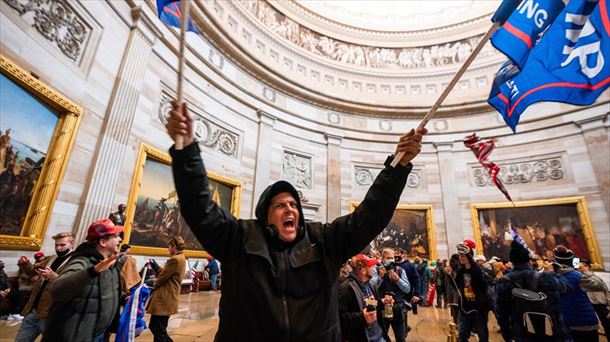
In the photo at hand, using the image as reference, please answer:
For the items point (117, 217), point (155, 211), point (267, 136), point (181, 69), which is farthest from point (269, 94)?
point (181, 69)

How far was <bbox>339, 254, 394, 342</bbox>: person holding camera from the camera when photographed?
→ 2.48 meters

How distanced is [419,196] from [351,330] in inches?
491

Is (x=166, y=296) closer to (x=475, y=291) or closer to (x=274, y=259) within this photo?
(x=274, y=259)

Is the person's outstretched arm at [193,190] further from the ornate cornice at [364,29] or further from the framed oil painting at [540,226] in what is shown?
the ornate cornice at [364,29]

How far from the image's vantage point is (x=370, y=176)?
1416 cm

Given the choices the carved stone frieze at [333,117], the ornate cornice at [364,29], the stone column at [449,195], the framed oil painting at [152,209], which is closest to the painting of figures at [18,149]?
the framed oil painting at [152,209]

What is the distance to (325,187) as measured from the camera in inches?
522

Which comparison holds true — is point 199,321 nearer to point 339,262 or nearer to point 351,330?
point 351,330

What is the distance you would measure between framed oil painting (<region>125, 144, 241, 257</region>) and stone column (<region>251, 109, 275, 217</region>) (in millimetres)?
3468

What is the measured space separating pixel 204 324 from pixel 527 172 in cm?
1449

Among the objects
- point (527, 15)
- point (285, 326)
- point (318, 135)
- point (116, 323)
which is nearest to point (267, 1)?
point (318, 135)

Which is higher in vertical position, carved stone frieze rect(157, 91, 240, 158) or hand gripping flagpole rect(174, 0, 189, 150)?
carved stone frieze rect(157, 91, 240, 158)

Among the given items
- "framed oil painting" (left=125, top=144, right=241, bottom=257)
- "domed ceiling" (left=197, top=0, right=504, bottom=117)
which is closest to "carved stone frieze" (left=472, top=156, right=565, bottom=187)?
"domed ceiling" (left=197, top=0, right=504, bottom=117)

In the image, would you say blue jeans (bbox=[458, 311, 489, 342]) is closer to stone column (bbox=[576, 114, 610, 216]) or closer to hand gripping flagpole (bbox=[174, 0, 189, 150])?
hand gripping flagpole (bbox=[174, 0, 189, 150])
